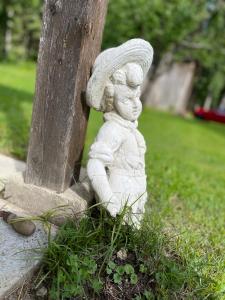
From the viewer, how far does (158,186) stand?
164 inches

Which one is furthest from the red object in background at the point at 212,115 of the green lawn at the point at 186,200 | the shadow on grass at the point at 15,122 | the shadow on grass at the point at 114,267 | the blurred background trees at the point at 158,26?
the shadow on grass at the point at 114,267

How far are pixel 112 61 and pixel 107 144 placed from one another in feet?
1.81

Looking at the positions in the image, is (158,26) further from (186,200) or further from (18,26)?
Answer: (18,26)

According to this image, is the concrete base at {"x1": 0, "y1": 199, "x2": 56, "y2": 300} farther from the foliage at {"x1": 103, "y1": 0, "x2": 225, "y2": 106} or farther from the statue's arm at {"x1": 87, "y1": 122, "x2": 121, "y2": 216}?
the foliage at {"x1": 103, "y1": 0, "x2": 225, "y2": 106}

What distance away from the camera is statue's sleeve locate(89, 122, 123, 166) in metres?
2.56

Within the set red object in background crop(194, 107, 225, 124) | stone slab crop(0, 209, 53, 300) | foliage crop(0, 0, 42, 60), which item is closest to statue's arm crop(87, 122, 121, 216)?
stone slab crop(0, 209, 53, 300)

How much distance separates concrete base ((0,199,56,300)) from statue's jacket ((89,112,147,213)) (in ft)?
1.81

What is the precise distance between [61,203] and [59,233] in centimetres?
34

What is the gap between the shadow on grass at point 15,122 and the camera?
180 inches

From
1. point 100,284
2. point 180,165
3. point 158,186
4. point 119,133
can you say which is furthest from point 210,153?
point 100,284

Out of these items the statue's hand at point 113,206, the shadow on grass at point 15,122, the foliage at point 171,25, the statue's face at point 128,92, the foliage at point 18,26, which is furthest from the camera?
the foliage at point 18,26

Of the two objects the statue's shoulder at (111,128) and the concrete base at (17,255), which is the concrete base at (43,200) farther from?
the statue's shoulder at (111,128)

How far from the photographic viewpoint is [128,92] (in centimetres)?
264

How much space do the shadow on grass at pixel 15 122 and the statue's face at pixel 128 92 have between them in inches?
73.9
